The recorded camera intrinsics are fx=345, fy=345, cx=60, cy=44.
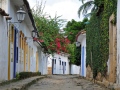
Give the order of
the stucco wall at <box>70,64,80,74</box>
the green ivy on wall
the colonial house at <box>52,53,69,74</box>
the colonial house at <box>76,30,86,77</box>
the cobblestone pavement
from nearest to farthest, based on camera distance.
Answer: the green ivy on wall
the cobblestone pavement
the colonial house at <box>76,30,86,77</box>
the colonial house at <box>52,53,69,74</box>
the stucco wall at <box>70,64,80,74</box>

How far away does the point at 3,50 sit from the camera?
12367mm

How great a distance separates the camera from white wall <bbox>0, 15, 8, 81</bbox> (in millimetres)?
11945

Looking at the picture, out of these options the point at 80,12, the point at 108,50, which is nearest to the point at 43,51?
the point at 80,12

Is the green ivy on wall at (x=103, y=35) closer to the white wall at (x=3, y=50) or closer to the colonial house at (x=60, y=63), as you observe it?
the white wall at (x=3, y=50)

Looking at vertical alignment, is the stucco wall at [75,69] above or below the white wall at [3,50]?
below

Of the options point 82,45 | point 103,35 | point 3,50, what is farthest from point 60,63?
point 3,50

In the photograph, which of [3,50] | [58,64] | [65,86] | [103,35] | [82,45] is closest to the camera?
[3,50]

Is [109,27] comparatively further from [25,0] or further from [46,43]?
[46,43]

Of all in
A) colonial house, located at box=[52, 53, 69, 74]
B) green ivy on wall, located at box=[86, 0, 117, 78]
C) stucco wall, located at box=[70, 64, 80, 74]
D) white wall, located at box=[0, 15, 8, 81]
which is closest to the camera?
white wall, located at box=[0, 15, 8, 81]

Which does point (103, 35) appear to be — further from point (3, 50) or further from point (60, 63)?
point (60, 63)

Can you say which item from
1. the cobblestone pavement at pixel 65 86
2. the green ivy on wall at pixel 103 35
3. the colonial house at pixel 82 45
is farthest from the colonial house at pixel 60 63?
the green ivy on wall at pixel 103 35

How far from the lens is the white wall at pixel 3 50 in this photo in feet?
39.2

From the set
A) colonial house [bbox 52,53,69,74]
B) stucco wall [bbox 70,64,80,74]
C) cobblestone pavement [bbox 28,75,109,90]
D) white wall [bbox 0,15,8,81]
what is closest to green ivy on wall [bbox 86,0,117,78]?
cobblestone pavement [bbox 28,75,109,90]

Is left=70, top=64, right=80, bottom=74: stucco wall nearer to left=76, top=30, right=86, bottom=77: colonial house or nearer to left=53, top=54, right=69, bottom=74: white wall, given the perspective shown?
left=53, top=54, right=69, bottom=74: white wall
